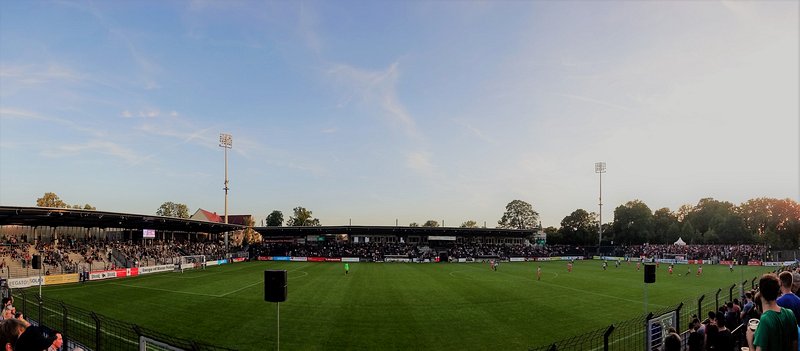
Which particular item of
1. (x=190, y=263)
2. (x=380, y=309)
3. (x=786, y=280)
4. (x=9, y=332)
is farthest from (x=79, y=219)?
(x=786, y=280)

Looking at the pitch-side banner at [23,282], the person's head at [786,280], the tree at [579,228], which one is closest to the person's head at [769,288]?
the person's head at [786,280]

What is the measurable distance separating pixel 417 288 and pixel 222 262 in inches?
1692

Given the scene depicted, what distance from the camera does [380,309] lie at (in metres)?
23.0

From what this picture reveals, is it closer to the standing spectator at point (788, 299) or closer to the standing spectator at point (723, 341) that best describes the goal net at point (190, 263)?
the standing spectator at point (723, 341)

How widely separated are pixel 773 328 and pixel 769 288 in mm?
460

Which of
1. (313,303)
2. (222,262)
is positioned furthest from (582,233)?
(313,303)

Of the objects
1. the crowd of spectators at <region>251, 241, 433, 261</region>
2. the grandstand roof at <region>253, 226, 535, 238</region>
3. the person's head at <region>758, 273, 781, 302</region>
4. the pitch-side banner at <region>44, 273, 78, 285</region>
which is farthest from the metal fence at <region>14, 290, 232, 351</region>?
the grandstand roof at <region>253, 226, 535, 238</region>

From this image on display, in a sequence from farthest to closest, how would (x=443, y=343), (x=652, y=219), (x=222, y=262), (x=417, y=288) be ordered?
(x=652, y=219), (x=222, y=262), (x=417, y=288), (x=443, y=343)

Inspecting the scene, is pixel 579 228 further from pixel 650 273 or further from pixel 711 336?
pixel 711 336

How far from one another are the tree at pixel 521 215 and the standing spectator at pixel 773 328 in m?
162

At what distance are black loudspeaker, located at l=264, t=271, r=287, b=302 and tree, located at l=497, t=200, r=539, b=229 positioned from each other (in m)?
158

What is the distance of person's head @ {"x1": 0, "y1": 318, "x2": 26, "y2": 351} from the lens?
5311 millimetres

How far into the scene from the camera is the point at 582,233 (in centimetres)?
11781

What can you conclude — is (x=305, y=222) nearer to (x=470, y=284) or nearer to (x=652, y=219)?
(x=652, y=219)
